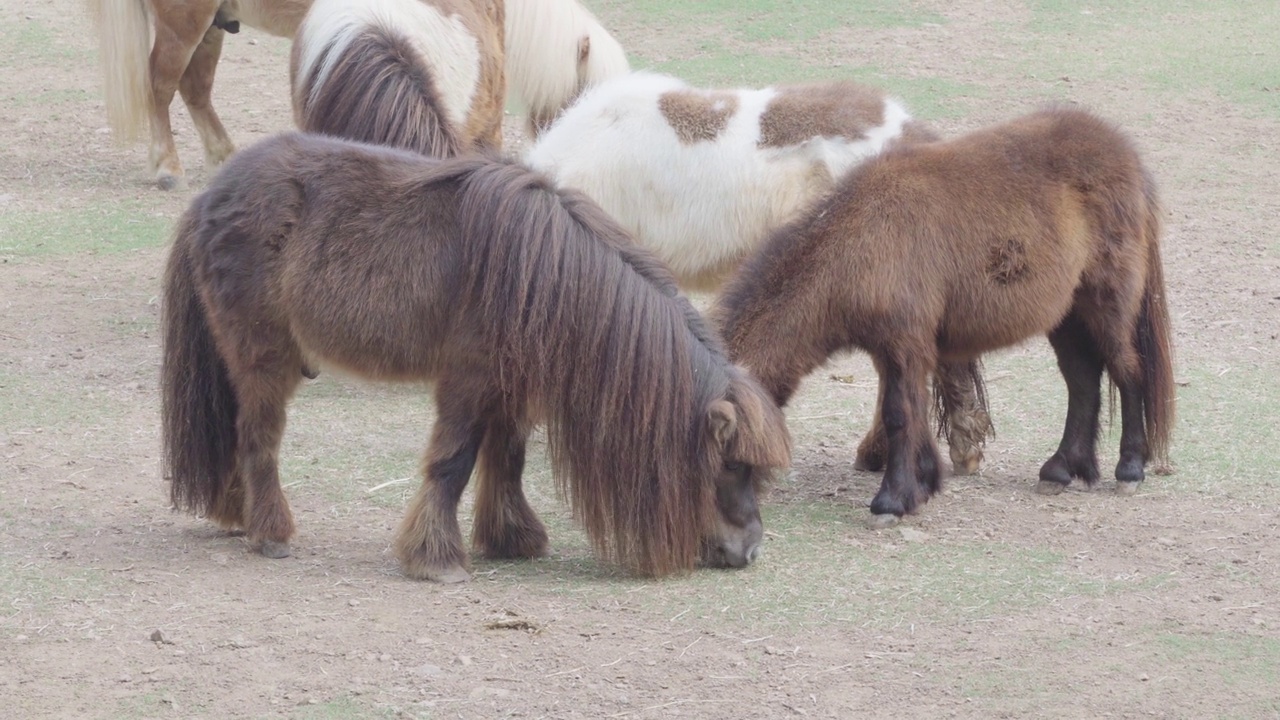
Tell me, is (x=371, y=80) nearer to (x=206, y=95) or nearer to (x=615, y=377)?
(x=615, y=377)

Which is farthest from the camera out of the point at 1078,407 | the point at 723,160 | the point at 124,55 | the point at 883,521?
the point at 124,55

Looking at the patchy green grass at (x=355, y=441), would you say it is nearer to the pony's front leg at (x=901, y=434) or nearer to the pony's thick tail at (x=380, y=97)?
the pony's thick tail at (x=380, y=97)

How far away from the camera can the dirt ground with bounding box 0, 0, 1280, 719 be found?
369cm

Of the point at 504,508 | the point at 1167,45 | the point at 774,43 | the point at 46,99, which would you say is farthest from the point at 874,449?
the point at 1167,45

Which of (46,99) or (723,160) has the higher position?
(723,160)

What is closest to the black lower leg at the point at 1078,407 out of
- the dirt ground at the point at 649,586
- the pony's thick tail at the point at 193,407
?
the dirt ground at the point at 649,586

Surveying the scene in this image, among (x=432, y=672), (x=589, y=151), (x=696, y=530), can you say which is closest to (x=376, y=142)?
(x=589, y=151)

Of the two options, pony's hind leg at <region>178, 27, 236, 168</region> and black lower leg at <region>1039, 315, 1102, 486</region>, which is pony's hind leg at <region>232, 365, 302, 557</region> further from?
pony's hind leg at <region>178, 27, 236, 168</region>

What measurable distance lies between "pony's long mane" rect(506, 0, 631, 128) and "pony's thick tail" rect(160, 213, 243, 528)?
9.96ft

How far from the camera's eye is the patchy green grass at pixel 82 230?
833 centimetres

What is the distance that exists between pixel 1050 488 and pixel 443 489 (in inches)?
94.0

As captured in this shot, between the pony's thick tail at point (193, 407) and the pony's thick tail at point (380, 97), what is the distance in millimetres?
1530

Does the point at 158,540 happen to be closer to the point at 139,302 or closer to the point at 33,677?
the point at 33,677

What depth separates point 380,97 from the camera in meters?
6.14
